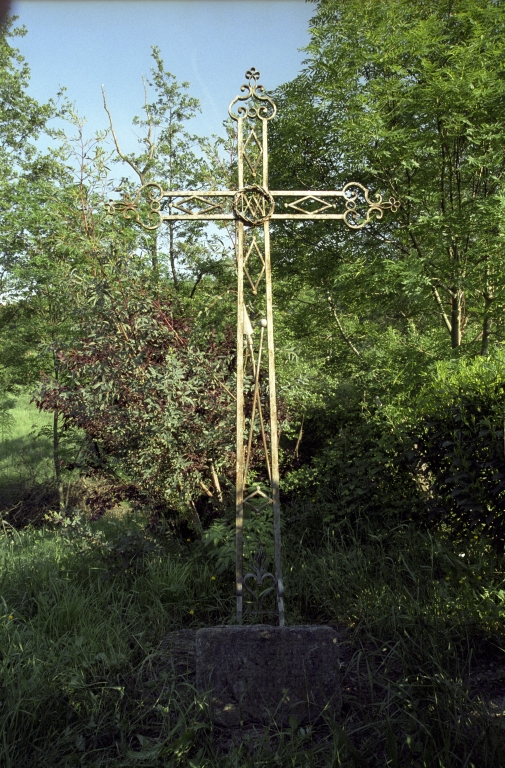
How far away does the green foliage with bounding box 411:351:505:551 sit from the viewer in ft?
11.9

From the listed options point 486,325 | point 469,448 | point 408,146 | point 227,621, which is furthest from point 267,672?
point 486,325

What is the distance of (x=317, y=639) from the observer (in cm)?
298

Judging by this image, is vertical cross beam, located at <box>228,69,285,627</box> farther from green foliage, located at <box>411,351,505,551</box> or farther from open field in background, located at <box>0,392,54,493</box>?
open field in background, located at <box>0,392,54,493</box>

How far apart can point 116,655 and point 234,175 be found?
6.34 metres

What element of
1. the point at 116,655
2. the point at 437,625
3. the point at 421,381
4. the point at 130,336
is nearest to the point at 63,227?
the point at 130,336

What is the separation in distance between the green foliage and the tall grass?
0.28 meters

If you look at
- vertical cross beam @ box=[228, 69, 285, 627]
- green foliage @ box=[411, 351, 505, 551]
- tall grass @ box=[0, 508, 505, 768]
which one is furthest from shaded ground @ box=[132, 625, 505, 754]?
green foliage @ box=[411, 351, 505, 551]

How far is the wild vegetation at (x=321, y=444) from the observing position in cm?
275

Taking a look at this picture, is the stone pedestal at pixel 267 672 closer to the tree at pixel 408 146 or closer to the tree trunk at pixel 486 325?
the tree at pixel 408 146

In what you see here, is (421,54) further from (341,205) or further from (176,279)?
(176,279)

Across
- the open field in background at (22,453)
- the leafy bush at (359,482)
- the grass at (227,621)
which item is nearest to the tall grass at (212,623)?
the grass at (227,621)

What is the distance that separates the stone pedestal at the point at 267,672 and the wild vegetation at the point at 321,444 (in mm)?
111

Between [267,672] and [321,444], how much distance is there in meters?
3.53

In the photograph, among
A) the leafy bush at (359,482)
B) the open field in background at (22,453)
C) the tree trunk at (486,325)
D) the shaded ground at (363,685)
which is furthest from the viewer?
the open field in background at (22,453)
